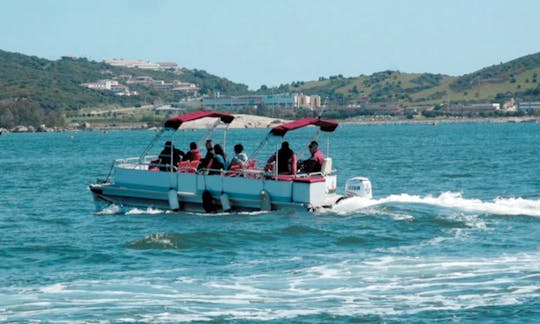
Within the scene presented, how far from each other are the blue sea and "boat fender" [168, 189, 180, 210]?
1.24 feet

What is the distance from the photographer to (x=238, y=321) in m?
17.0

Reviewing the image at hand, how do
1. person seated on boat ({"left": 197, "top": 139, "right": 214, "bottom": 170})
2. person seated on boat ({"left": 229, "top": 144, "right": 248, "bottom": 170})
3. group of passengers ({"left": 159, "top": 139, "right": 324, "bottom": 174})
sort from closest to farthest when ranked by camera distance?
group of passengers ({"left": 159, "top": 139, "right": 324, "bottom": 174}), person seated on boat ({"left": 229, "top": 144, "right": 248, "bottom": 170}), person seated on boat ({"left": 197, "top": 139, "right": 214, "bottom": 170})

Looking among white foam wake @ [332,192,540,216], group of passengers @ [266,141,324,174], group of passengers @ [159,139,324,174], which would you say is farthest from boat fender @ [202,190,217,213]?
white foam wake @ [332,192,540,216]

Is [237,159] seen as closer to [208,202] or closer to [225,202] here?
[225,202]

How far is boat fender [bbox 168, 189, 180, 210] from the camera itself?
3019 cm

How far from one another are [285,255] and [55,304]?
20.6 feet

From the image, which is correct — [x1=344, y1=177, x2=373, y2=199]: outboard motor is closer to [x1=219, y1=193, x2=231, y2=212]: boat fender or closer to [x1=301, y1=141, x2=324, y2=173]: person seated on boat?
[x1=301, y1=141, x2=324, y2=173]: person seated on boat

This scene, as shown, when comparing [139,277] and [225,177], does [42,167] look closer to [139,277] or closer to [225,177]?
[225,177]

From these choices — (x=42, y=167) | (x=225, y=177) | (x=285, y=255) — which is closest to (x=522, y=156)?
(x=42, y=167)

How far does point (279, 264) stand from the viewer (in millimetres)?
22109

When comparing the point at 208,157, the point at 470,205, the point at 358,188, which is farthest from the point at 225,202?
the point at 470,205

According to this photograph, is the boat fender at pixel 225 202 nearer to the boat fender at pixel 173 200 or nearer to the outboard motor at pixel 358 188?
the boat fender at pixel 173 200

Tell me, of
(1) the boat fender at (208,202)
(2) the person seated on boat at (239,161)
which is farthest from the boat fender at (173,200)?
(2) the person seated on boat at (239,161)

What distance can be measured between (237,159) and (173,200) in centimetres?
208
